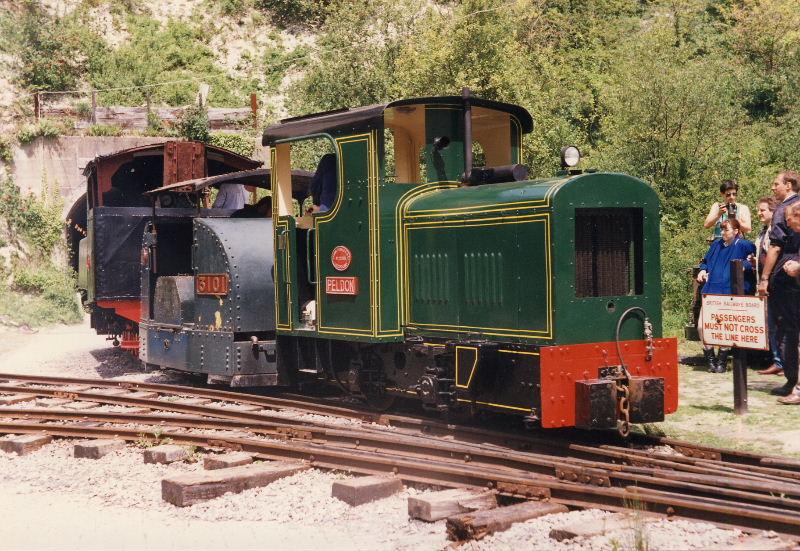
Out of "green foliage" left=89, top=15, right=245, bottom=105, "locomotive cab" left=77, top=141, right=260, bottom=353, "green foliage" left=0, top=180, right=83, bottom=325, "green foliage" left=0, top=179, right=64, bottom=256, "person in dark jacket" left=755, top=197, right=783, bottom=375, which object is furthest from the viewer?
"green foliage" left=89, top=15, right=245, bottom=105

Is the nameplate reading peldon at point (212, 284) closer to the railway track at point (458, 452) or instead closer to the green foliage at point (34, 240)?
→ the railway track at point (458, 452)

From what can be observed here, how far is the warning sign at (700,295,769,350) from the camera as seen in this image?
8.26 meters

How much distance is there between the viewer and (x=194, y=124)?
27312mm

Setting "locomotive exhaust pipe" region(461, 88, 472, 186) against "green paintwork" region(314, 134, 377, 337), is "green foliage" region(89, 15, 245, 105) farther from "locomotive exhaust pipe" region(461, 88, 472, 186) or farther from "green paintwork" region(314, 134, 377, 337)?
"locomotive exhaust pipe" region(461, 88, 472, 186)

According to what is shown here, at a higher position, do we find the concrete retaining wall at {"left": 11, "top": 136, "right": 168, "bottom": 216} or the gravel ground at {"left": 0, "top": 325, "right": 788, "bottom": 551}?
the concrete retaining wall at {"left": 11, "top": 136, "right": 168, "bottom": 216}

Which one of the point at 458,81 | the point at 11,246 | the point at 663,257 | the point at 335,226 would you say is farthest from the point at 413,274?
the point at 11,246

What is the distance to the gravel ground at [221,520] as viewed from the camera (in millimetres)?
5020

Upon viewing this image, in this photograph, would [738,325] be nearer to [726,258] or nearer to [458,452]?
[726,258]

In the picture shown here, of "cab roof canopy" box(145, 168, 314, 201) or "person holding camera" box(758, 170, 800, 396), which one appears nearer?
"person holding camera" box(758, 170, 800, 396)

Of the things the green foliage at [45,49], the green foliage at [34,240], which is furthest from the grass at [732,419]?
the green foliage at [45,49]

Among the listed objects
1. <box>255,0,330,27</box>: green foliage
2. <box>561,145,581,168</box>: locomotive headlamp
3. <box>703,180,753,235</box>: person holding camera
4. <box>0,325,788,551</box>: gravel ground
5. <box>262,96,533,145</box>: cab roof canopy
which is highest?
<box>255,0,330,27</box>: green foliage

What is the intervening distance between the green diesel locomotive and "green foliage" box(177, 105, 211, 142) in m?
17.0

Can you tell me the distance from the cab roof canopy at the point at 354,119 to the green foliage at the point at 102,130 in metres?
17.3

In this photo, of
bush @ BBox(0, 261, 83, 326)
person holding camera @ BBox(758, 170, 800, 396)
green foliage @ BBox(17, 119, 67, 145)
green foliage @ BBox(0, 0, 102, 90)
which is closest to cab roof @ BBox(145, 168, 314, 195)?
person holding camera @ BBox(758, 170, 800, 396)
